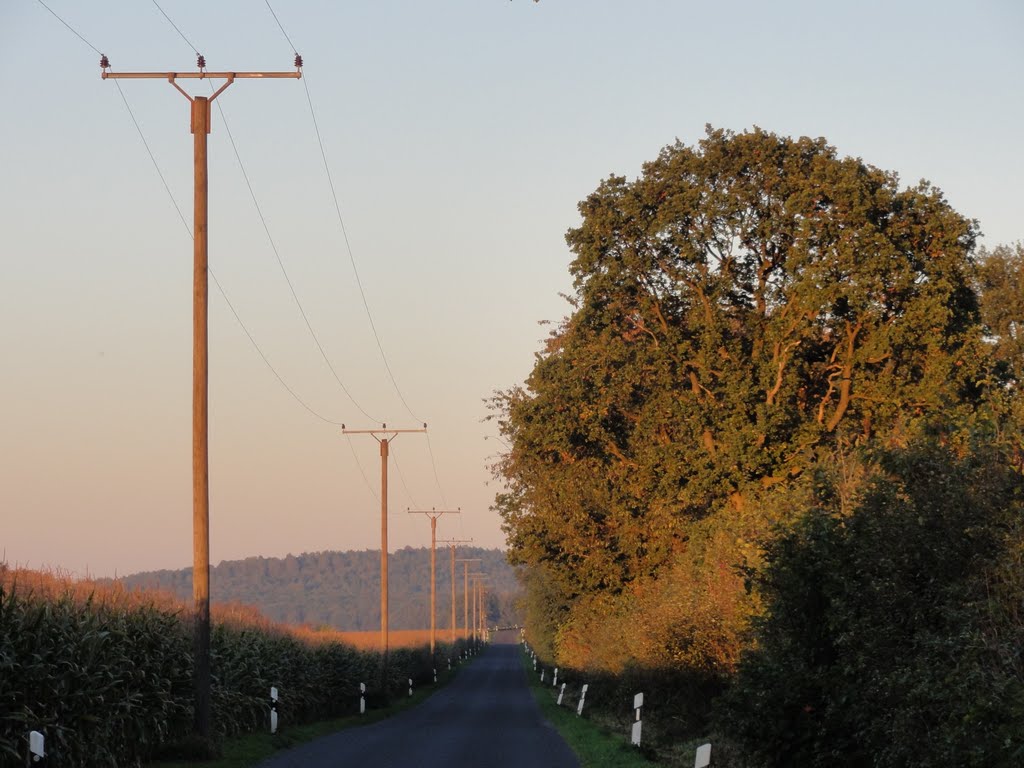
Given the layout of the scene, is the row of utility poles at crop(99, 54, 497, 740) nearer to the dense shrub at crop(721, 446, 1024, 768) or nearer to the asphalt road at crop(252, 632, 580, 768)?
the asphalt road at crop(252, 632, 580, 768)

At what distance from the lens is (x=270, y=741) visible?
27.4 metres

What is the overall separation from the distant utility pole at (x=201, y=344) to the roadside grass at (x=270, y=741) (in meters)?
1.35

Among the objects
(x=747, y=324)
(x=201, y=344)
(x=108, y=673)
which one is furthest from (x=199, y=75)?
(x=747, y=324)

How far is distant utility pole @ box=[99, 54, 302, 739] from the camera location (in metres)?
22.9

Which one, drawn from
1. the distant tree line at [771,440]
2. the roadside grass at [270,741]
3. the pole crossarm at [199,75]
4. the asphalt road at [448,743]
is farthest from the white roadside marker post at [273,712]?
the pole crossarm at [199,75]

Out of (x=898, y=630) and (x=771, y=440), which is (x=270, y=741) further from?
(x=898, y=630)

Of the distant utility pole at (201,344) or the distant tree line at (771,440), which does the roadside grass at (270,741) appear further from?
the distant tree line at (771,440)

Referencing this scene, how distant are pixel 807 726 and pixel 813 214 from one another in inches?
842

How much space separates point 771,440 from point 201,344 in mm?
16953

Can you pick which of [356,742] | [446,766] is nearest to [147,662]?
[446,766]

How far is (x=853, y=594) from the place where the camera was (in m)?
14.1

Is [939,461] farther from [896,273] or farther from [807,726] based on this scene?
[896,273]

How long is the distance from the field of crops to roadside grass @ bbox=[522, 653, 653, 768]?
733 cm

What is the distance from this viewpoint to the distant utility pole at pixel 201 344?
22906 mm
